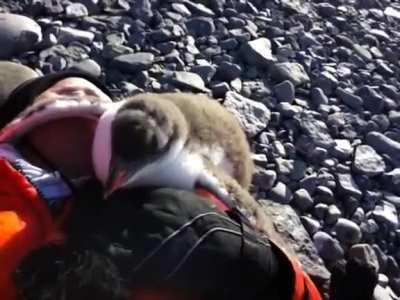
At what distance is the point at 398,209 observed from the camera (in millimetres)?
3135

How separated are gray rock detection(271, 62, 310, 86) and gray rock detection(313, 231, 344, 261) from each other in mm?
856

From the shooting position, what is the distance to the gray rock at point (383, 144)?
3379 mm

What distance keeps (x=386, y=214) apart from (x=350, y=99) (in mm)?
678

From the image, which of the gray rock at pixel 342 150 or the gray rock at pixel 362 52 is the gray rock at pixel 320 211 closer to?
the gray rock at pixel 342 150

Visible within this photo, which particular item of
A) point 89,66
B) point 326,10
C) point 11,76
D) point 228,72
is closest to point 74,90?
point 11,76

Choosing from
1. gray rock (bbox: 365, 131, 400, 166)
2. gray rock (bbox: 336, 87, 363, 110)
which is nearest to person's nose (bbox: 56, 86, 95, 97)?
gray rock (bbox: 365, 131, 400, 166)

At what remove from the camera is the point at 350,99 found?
3607 millimetres

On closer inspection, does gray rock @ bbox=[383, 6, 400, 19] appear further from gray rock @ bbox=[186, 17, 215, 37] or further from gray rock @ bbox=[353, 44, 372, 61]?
gray rock @ bbox=[186, 17, 215, 37]

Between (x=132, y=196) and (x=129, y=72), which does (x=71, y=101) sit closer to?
(x=132, y=196)

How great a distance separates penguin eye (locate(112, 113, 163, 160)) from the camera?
2.03 m

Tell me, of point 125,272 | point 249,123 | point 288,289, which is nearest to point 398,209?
point 249,123

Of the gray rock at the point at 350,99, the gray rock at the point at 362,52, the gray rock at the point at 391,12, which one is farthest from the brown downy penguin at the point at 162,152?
the gray rock at the point at 391,12

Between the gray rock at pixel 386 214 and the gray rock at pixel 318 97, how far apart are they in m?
0.55

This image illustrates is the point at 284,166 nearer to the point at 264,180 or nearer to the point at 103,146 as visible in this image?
the point at 264,180
